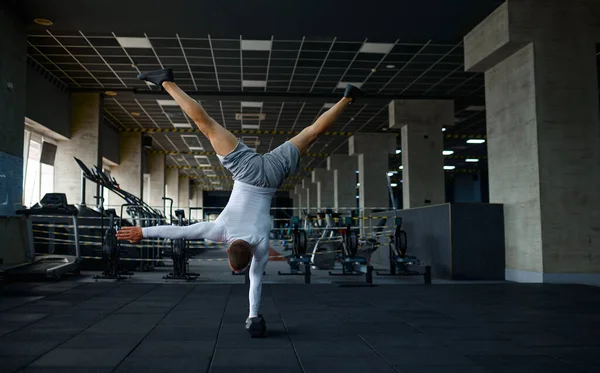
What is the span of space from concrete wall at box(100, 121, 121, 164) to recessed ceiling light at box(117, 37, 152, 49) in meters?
7.83

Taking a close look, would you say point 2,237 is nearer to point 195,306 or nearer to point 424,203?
point 195,306

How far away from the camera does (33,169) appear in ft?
48.8

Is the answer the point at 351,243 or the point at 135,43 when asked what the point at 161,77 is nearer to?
the point at 351,243

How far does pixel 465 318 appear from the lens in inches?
209

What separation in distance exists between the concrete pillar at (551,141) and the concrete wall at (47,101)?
1096 centimetres

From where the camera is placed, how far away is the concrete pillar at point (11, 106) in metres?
9.62

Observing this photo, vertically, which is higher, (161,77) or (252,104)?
(252,104)

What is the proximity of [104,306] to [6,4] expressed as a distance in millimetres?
6849

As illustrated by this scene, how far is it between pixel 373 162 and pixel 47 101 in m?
12.6

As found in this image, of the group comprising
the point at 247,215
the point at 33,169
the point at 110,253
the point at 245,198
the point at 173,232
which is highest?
the point at 33,169

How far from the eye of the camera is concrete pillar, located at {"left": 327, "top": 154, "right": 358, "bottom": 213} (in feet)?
85.5

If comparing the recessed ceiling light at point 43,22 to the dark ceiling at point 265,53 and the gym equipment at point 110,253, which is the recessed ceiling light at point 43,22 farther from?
the gym equipment at point 110,253

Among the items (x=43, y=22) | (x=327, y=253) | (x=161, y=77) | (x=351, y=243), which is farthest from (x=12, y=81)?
(x=327, y=253)

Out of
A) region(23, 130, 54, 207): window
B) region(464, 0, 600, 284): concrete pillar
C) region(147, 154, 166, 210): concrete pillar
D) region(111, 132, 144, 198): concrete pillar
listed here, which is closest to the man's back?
region(464, 0, 600, 284): concrete pillar
